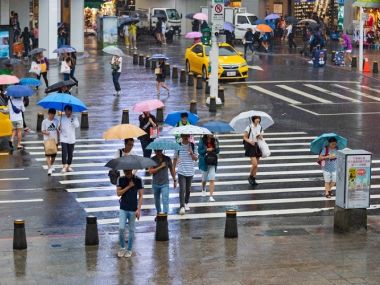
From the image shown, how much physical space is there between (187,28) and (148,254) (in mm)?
60656

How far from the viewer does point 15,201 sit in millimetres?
21109

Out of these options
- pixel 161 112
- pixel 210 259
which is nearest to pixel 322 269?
pixel 210 259

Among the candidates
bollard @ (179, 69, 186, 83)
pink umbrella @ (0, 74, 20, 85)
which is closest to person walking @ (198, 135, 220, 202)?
pink umbrella @ (0, 74, 20, 85)

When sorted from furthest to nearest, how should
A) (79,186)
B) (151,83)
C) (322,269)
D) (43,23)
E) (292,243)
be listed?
(43,23) → (151,83) → (79,186) → (292,243) → (322,269)

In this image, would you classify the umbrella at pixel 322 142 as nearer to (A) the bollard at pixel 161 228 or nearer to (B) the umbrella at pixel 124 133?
(B) the umbrella at pixel 124 133

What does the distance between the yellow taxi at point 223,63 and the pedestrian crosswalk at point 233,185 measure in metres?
13.9

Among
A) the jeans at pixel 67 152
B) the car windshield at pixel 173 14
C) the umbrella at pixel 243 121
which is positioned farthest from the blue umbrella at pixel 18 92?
the car windshield at pixel 173 14

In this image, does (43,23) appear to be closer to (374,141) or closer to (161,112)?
(161,112)

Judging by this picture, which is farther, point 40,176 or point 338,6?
point 338,6

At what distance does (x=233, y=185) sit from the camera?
23.3 metres

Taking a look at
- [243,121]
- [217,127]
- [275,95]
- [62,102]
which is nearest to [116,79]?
[275,95]

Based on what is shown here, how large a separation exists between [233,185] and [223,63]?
19.9m

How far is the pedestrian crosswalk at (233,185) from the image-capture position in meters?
20.8

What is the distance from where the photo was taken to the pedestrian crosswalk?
2077 cm
